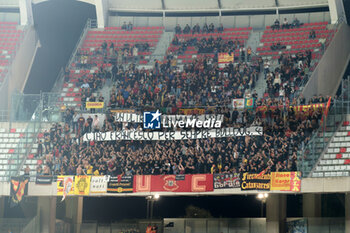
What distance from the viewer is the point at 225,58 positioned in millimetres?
45062

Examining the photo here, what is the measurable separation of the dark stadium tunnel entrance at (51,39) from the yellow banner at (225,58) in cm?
1189

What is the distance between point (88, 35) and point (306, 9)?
1616 centimetres

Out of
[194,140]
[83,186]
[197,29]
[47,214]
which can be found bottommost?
[47,214]

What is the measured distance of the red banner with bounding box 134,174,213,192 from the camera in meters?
33.0

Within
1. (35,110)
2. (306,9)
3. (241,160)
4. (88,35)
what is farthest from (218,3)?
(241,160)

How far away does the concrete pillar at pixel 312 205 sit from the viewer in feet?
114

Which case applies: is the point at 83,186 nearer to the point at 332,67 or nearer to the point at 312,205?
the point at 312,205

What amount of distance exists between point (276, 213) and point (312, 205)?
6.46 feet

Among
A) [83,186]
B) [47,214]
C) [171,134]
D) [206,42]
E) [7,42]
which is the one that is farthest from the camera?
[7,42]

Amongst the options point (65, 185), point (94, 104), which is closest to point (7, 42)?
point (94, 104)

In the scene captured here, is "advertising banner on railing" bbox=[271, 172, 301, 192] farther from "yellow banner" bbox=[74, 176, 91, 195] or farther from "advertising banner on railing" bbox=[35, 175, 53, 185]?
"advertising banner on railing" bbox=[35, 175, 53, 185]

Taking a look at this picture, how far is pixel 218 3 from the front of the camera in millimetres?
52375

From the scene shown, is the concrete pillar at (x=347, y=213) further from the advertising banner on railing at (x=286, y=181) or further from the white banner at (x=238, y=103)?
the white banner at (x=238, y=103)

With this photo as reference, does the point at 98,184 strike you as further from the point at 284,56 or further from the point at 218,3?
the point at 218,3
